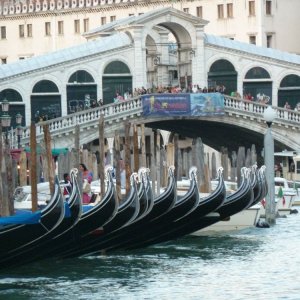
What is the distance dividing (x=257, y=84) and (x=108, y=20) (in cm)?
1461

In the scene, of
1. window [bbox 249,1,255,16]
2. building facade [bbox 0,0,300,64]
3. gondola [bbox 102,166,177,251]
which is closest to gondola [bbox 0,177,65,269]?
gondola [bbox 102,166,177,251]

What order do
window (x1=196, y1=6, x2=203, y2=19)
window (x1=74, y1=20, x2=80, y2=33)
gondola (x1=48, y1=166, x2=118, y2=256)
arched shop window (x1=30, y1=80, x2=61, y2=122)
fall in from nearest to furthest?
gondola (x1=48, y1=166, x2=118, y2=256)
arched shop window (x1=30, y1=80, x2=61, y2=122)
window (x1=196, y1=6, x2=203, y2=19)
window (x1=74, y1=20, x2=80, y2=33)

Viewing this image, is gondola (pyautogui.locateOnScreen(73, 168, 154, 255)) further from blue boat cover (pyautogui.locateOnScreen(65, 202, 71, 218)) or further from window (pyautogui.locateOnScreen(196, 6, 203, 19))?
window (pyautogui.locateOnScreen(196, 6, 203, 19))

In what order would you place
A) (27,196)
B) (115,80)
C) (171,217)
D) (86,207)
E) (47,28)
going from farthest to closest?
(47,28) → (115,80) → (171,217) → (27,196) → (86,207)

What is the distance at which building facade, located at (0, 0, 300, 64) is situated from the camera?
75438 millimetres

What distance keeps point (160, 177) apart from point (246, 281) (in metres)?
8.30

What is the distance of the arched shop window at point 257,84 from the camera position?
64875mm

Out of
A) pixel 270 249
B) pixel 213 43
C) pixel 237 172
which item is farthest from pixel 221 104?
pixel 270 249

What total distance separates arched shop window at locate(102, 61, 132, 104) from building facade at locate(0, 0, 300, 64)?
11445mm

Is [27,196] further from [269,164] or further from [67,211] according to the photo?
[269,164]

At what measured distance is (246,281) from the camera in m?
35.4

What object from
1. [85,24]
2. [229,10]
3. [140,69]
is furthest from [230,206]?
[85,24]

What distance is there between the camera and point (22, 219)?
33.8 m

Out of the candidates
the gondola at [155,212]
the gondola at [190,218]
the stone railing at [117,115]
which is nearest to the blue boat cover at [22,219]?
the gondola at [155,212]
